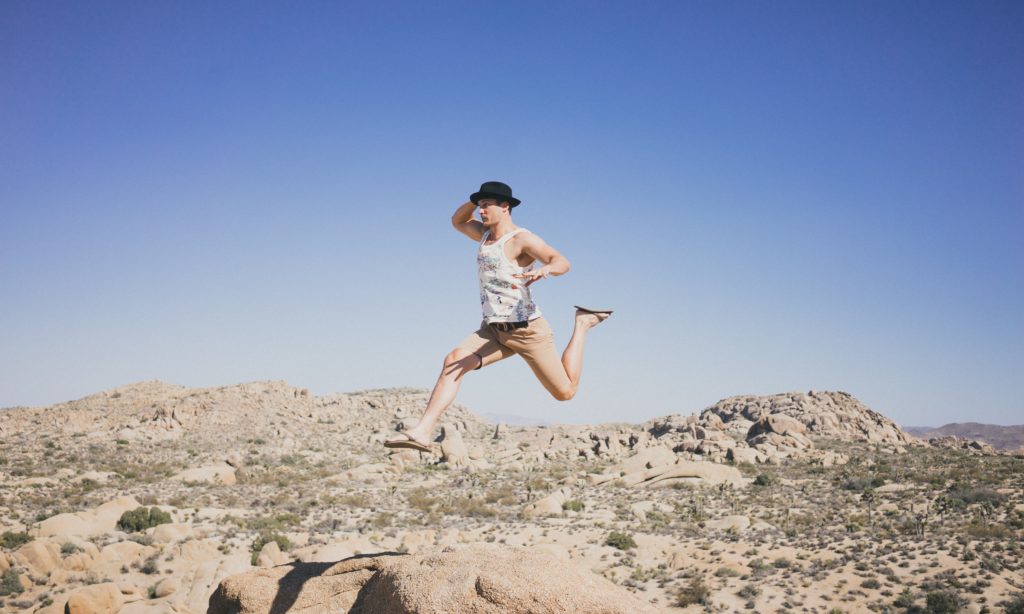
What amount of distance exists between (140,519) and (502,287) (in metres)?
22.1

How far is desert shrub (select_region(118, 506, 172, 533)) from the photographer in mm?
20938

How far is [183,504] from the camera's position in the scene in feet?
88.6

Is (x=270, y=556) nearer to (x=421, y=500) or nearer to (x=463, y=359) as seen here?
(x=421, y=500)

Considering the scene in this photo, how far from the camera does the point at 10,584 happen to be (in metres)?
14.2

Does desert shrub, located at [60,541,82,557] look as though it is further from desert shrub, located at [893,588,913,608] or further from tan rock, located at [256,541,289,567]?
desert shrub, located at [893,588,913,608]

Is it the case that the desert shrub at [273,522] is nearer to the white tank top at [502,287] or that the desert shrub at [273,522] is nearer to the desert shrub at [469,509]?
the desert shrub at [469,509]

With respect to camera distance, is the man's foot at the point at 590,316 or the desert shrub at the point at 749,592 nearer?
the man's foot at the point at 590,316

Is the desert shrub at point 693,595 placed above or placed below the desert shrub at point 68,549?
below

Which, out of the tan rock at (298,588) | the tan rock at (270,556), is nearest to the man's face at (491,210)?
the tan rock at (298,588)

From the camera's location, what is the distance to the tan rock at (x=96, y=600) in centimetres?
1205

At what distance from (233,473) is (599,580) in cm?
3594

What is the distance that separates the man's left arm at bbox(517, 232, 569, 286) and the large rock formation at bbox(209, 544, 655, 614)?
241cm

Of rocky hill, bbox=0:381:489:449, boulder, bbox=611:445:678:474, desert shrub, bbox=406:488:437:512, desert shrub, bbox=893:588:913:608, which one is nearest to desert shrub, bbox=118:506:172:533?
desert shrub, bbox=406:488:437:512

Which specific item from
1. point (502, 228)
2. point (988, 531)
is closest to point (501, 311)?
point (502, 228)
